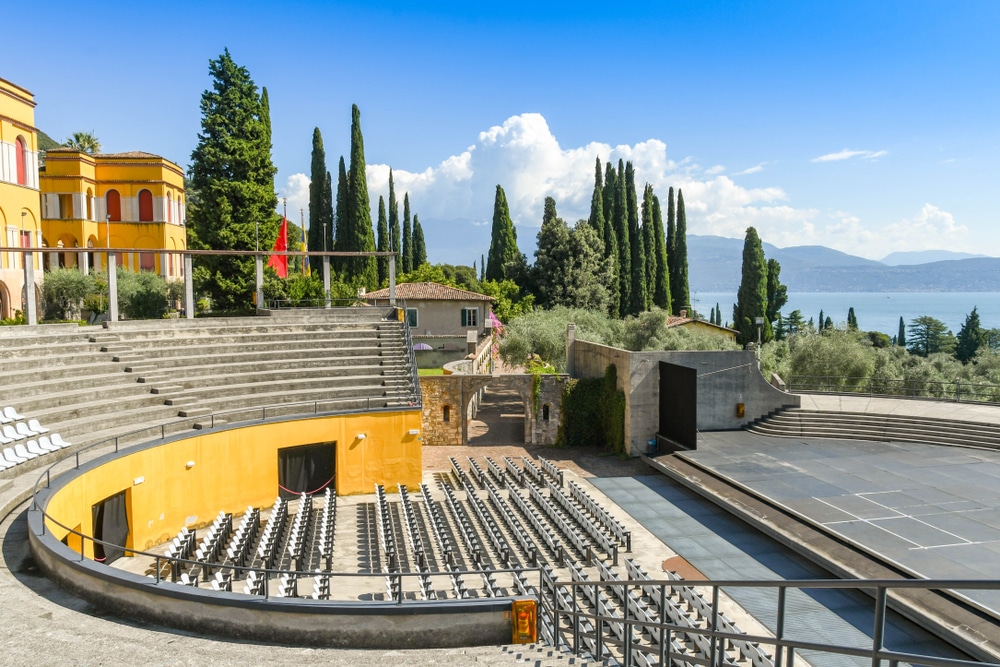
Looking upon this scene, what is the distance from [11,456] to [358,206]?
129 feet

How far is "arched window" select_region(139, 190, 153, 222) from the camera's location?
41.1 meters

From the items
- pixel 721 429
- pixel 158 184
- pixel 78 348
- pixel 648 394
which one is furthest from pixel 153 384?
pixel 158 184

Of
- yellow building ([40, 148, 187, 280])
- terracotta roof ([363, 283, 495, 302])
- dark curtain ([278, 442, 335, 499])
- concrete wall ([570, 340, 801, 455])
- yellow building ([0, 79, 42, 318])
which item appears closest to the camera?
dark curtain ([278, 442, 335, 499])

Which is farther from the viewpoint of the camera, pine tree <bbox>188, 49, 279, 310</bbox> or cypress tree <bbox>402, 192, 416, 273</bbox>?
cypress tree <bbox>402, 192, 416, 273</bbox>

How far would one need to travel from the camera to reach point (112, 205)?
4072 centimetres

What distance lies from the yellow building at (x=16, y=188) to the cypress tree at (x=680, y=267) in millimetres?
44313

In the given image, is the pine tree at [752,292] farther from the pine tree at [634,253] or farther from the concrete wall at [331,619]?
the concrete wall at [331,619]

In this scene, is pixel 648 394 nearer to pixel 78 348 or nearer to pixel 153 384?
pixel 153 384

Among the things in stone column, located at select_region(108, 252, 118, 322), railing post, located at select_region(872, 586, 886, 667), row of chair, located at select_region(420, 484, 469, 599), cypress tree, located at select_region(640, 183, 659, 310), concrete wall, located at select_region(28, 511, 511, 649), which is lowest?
row of chair, located at select_region(420, 484, 469, 599)

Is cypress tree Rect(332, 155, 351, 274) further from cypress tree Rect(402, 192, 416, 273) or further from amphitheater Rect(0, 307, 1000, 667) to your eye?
amphitheater Rect(0, 307, 1000, 667)

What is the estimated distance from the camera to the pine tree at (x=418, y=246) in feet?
221

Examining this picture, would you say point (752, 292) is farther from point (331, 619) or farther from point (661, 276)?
point (331, 619)

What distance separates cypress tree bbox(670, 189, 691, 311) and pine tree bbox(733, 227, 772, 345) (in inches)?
190

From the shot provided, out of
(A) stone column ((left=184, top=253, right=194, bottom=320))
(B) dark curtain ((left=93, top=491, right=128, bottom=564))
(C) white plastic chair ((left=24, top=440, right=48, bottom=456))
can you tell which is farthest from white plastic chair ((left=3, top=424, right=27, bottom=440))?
(A) stone column ((left=184, top=253, right=194, bottom=320))
